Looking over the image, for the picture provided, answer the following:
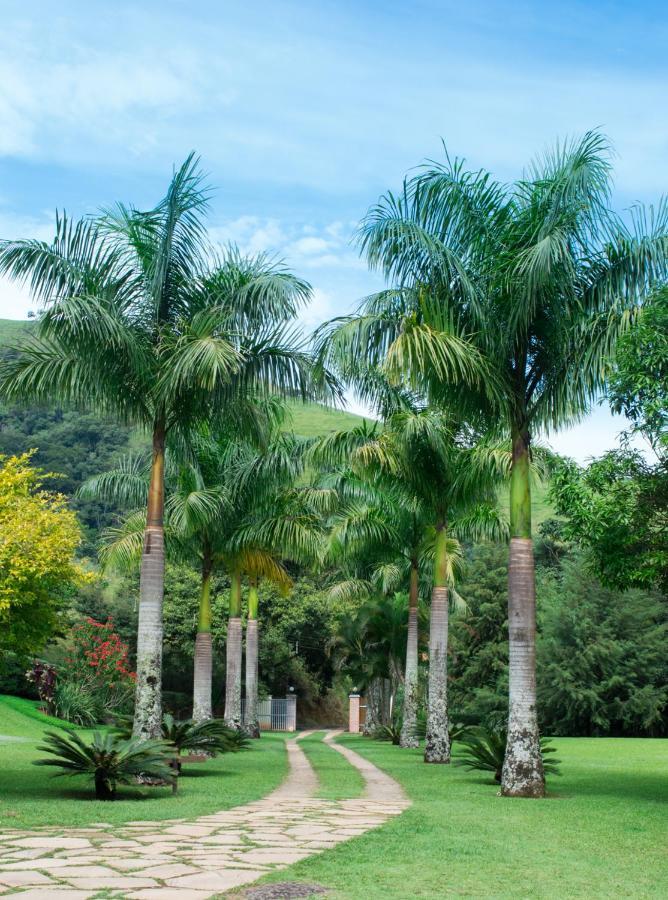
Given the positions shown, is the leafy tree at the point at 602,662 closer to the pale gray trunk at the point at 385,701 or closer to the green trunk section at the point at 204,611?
the pale gray trunk at the point at 385,701

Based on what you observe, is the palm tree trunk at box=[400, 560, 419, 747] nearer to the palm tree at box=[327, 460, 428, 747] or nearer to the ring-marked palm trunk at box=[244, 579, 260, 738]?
the palm tree at box=[327, 460, 428, 747]

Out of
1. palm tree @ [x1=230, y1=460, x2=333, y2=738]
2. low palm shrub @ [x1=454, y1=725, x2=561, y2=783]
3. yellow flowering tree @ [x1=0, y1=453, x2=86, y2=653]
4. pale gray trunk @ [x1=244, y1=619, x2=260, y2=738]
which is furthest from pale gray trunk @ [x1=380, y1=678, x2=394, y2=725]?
yellow flowering tree @ [x1=0, y1=453, x2=86, y2=653]

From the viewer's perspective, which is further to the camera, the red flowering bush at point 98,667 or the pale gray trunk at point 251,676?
the red flowering bush at point 98,667

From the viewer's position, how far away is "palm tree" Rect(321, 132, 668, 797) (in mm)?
12727

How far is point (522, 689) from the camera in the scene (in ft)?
42.0

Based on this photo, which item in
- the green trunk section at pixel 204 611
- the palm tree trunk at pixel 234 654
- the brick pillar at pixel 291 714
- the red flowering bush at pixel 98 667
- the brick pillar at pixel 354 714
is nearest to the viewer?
the green trunk section at pixel 204 611

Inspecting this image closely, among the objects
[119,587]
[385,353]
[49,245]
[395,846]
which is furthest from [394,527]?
[119,587]

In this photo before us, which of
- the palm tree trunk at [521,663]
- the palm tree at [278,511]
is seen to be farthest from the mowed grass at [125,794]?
the palm tree at [278,511]

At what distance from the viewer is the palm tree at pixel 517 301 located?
41.8 ft

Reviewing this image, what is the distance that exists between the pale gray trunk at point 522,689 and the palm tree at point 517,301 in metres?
0.01

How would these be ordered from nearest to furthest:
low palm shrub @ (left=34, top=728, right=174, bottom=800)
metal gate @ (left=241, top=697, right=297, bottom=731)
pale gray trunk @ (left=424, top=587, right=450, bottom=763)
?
1. low palm shrub @ (left=34, top=728, right=174, bottom=800)
2. pale gray trunk @ (left=424, top=587, right=450, bottom=763)
3. metal gate @ (left=241, top=697, right=297, bottom=731)

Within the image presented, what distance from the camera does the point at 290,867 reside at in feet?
21.5

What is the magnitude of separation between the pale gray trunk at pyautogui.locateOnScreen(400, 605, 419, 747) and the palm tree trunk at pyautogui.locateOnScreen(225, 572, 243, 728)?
14.8 ft

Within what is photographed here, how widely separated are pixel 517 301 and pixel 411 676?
13.7 m
